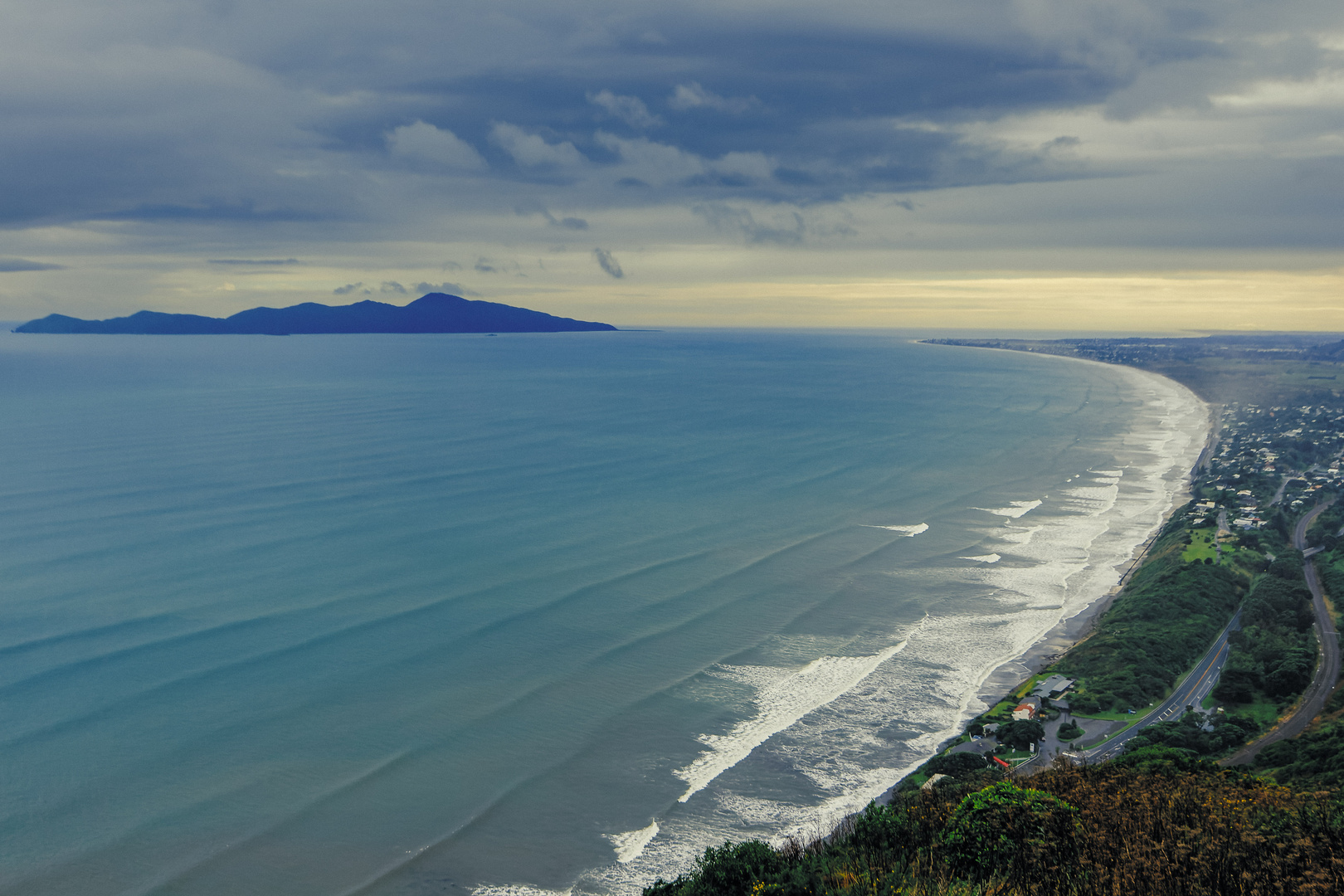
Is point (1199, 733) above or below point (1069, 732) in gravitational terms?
below

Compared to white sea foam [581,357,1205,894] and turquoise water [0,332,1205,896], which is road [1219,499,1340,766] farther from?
turquoise water [0,332,1205,896]

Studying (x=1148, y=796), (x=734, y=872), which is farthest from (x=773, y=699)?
(x=1148, y=796)

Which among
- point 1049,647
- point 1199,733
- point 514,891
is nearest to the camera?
point 514,891

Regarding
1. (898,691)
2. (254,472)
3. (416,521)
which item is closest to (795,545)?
(898,691)

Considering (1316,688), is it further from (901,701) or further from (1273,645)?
(901,701)

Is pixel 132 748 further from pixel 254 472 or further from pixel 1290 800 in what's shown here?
pixel 254 472
